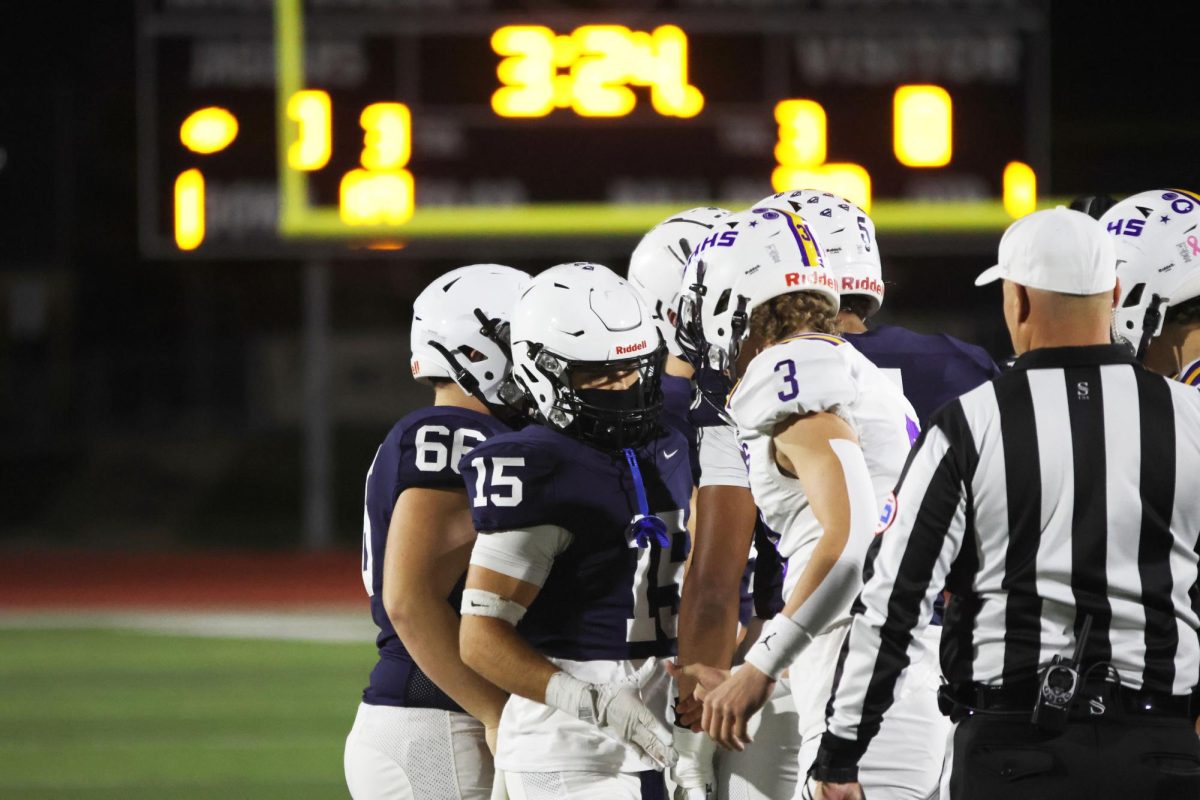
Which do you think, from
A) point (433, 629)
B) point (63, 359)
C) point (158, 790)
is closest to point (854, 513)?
point (433, 629)

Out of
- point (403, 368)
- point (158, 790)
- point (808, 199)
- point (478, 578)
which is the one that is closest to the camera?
point (478, 578)

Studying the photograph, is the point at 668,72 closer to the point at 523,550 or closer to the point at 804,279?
the point at 804,279

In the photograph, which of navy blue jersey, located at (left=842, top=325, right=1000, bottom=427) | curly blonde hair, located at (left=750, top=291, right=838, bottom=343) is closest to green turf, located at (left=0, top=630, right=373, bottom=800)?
navy blue jersey, located at (left=842, top=325, right=1000, bottom=427)

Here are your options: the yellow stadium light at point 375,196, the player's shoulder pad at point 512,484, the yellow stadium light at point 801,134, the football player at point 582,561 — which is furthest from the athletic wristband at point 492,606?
the yellow stadium light at point 375,196

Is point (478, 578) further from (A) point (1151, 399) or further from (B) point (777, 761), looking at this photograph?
(A) point (1151, 399)

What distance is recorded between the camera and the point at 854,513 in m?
2.54

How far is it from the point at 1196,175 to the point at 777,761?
21.0 metres

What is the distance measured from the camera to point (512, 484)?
2590mm

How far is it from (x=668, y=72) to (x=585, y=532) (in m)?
7.18

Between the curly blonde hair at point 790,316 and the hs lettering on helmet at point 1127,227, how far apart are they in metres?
0.83

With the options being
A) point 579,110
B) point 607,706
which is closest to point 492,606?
point 607,706

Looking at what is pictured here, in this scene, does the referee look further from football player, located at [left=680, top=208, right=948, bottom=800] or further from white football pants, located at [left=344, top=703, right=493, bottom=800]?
white football pants, located at [left=344, top=703, right=493, bottom=800]

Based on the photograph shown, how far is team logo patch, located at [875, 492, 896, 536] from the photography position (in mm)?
2554

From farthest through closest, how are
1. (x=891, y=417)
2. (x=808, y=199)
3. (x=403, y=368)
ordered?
1. (x=403, y=368)
2. (x=808, y=199)
3. (x=891, y=417)
